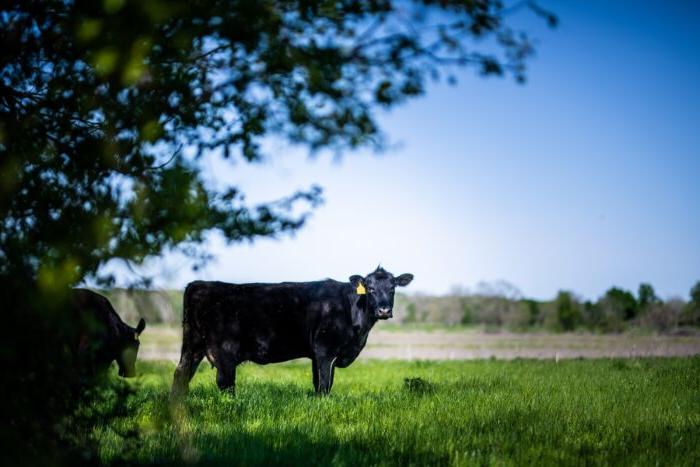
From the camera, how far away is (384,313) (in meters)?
10.6

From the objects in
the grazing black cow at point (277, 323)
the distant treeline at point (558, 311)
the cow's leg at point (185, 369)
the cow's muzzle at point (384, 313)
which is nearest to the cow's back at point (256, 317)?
the grazing black cow at point (277, 323)

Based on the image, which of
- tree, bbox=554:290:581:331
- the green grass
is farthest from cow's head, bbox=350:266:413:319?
tree, bbox=554:290:581:331

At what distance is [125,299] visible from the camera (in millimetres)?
4184

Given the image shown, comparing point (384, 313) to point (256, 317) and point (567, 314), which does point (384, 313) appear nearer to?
point (256, 317)

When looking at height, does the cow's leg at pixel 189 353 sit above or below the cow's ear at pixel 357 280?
below

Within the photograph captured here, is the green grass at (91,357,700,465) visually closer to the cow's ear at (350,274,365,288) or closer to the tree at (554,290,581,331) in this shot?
the cow's ear at (350,274,365,288)

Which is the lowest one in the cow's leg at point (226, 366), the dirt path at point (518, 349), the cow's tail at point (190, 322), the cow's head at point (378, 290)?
the dirt path at point (518, 349)

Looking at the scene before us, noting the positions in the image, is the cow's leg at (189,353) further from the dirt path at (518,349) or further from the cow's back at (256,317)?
the dirt path at (518,349)

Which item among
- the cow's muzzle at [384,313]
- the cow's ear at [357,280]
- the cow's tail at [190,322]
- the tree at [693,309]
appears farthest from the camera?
the tree at [693,309]

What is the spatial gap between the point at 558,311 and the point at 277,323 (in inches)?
3386

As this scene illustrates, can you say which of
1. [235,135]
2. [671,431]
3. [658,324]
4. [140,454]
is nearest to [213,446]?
[140,454]

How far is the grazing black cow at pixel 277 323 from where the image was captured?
10242 millimetres

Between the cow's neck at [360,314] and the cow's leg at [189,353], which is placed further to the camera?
the cow's neck at [360,314]

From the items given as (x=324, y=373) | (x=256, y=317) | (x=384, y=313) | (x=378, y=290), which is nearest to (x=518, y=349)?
(x=378, y=290)
